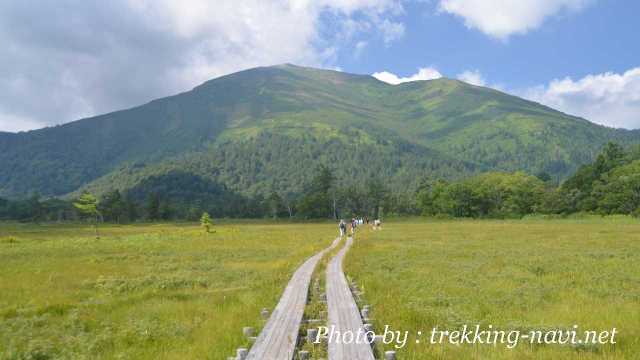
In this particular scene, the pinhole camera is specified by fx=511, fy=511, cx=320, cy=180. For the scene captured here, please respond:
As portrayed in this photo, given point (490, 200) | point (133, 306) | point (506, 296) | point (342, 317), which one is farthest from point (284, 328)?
point (490, 200)

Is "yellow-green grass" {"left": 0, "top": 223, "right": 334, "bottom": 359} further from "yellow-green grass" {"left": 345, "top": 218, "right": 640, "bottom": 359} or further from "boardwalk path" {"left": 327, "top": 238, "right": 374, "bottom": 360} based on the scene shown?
"yellow-green grass" {"left": 345, "top": 218, "right": 640, "bottom": 359}

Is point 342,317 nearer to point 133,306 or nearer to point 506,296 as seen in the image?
point 506,296

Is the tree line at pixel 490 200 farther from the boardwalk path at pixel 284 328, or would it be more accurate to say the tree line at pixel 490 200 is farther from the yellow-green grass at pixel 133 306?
the boardwalk path at pixel 284 328

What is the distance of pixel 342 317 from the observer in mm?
15883

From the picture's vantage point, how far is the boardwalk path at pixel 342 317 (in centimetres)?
1195

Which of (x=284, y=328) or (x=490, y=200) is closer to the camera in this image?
(x=284, y=328)

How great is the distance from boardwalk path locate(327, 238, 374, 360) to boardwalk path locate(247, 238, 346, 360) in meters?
1.00

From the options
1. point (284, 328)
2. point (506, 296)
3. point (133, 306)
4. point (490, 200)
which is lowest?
point (133, 306)

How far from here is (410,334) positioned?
14750 mm

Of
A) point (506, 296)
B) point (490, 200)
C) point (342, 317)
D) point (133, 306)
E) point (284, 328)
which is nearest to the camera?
point (284, 328)

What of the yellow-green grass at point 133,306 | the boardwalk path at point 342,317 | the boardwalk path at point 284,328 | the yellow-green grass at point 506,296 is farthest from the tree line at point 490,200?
the boardwalk path at point 284,328

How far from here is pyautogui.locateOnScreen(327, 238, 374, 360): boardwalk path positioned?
1195 cm

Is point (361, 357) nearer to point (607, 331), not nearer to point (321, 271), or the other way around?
point (607, 331)

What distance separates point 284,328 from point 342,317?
2118 millimetres
